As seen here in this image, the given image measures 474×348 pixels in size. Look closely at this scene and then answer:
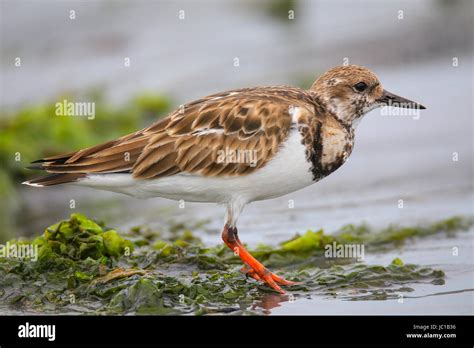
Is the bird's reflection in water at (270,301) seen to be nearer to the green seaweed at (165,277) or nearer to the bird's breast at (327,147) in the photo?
the green seaweed at (165,277)

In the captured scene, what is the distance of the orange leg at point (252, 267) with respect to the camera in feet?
20.3

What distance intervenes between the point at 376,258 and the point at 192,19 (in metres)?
9.01

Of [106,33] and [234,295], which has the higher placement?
[106,33]

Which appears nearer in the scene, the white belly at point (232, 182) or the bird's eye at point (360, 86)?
the white belly at point (232, 182)

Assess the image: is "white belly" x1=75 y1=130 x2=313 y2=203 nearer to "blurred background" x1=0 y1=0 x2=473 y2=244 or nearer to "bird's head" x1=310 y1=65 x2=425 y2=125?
"bird's head" x1=310 y1=65 x2=425 y2=125

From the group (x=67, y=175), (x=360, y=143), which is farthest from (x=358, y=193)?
(x=67, y=175)

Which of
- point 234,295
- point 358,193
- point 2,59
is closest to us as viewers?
point 234,295

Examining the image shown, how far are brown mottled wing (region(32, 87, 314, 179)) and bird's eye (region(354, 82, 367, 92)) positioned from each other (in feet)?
1.29

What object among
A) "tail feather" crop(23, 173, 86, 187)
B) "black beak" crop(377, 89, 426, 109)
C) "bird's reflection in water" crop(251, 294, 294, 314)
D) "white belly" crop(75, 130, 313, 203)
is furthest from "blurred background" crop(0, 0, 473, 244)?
"tail feather" crop(23, 173, 86, 187)

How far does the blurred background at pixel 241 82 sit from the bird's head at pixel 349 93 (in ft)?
5.44

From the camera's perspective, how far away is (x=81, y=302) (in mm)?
5828

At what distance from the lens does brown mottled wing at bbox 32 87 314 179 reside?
20.0ft

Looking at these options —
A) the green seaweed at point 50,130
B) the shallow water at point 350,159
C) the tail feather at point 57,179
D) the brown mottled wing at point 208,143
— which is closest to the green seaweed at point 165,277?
the shallow water at point 350,159

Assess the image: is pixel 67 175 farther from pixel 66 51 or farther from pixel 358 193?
pixel 66 51
